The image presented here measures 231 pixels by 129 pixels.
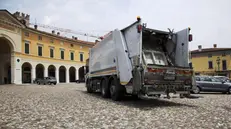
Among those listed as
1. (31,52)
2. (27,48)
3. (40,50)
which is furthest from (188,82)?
(40,50)

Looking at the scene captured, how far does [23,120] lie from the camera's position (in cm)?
586

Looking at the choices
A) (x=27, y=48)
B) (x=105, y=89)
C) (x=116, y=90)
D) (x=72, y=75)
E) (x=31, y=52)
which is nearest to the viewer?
(x=116, y=90)

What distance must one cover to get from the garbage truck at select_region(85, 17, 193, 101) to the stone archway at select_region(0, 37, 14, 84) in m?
30.1

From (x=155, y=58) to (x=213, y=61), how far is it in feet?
171

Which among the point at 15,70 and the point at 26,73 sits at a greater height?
the point at 15,70

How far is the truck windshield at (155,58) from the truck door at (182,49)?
67 cm

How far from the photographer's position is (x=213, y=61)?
55.0 m

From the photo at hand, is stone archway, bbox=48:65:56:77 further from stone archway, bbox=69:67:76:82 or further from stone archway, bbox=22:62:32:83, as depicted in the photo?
stone archway, bbox=69:67:76:82

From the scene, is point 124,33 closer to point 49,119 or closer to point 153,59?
point 153,59

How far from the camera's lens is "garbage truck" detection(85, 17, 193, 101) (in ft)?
26.3

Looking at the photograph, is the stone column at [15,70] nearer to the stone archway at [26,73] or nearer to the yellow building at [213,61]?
the stone archway at [26,73]

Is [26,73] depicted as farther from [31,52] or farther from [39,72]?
[31,52]

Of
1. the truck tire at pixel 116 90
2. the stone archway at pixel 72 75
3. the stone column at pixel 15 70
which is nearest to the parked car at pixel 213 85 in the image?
the truck tire at pixel 116 90

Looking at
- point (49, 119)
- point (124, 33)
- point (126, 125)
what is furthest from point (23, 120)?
point (124, 33)
